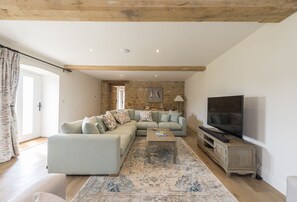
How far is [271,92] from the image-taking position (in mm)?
2430

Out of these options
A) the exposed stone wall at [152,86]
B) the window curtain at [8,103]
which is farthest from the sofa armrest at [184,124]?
the window curtain at [8,103]

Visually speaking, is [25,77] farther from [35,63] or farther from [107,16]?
[107,16]

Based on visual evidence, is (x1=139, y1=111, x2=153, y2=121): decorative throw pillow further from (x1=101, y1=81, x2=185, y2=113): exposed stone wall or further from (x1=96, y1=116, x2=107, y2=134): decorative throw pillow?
(x1=101, y1=81, x2=185, y2=113): exposed stone wall

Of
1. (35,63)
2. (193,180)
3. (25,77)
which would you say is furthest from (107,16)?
(25,77)

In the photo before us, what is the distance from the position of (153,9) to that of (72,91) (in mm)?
5098

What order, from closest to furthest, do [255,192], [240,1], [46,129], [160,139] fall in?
[240,1], [255,192], [160,139], [46,129]

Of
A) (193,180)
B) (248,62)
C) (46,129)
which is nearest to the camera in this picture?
(193,180)

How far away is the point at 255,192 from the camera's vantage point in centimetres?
219

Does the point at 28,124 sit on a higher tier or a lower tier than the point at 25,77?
lower

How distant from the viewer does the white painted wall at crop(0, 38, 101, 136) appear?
165 inches

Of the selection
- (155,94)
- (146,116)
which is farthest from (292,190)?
(155,94)

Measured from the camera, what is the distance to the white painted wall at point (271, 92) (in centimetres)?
209

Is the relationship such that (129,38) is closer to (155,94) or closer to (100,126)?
(100,126)

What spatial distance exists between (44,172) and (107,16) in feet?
8.55
